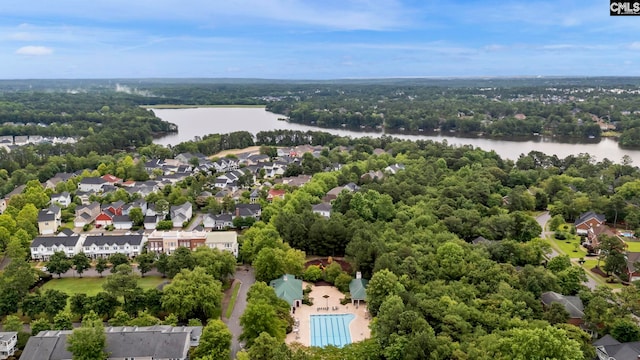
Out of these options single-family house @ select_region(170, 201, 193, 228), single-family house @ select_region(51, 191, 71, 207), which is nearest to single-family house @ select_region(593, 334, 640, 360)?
single-family house @ select_region(170, 201, 193, 228)

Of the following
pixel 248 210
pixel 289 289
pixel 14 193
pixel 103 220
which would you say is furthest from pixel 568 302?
pixel 14 193

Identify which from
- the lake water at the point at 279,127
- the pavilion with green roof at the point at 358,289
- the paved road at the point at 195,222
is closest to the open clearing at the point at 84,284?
the paved road at the point at 195,222

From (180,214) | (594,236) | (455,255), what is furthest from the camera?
(180,214)

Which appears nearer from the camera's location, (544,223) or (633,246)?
(633,246)

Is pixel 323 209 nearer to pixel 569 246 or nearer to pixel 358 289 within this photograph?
pixel 358 289

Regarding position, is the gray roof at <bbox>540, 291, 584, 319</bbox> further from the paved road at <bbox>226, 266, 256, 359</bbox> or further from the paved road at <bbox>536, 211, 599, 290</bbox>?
the paved road at <bbox>226, 266, 256, 359</bbox>

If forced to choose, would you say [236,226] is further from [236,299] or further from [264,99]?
[264,99]
